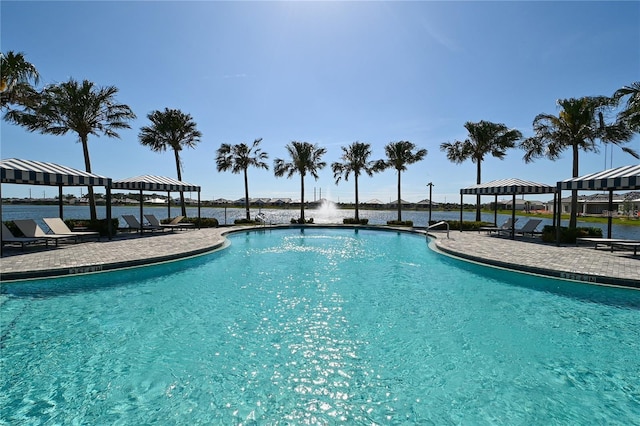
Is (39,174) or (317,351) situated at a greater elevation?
(39,174)

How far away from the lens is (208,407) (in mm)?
3291

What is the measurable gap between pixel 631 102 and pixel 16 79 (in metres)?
26.9

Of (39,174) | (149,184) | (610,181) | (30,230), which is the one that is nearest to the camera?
(39,174)

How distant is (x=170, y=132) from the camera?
78.7ft

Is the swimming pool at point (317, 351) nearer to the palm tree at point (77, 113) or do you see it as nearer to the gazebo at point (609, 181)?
the gazebo at point (609, 181)

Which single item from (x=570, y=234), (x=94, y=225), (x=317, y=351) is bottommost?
(x=317, y=351)

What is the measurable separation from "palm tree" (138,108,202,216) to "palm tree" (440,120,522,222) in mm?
22357

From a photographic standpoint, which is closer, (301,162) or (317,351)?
(317,351)

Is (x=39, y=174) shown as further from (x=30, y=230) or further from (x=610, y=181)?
(x=610, y=181)

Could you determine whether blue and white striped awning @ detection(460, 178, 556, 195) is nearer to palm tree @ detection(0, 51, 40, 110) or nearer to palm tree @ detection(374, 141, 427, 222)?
palm tree @ detection(374, 141, 427, 222)

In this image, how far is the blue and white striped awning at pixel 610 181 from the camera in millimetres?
10523

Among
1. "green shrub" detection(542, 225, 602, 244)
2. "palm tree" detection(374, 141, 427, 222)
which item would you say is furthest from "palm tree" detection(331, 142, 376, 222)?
"green shrub" detection(542, 225, 602, 244)

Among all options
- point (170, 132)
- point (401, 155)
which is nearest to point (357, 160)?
point (401, 155)

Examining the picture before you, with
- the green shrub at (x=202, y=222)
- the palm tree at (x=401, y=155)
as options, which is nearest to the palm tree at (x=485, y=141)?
the palm tree at (x=401, y=155)
